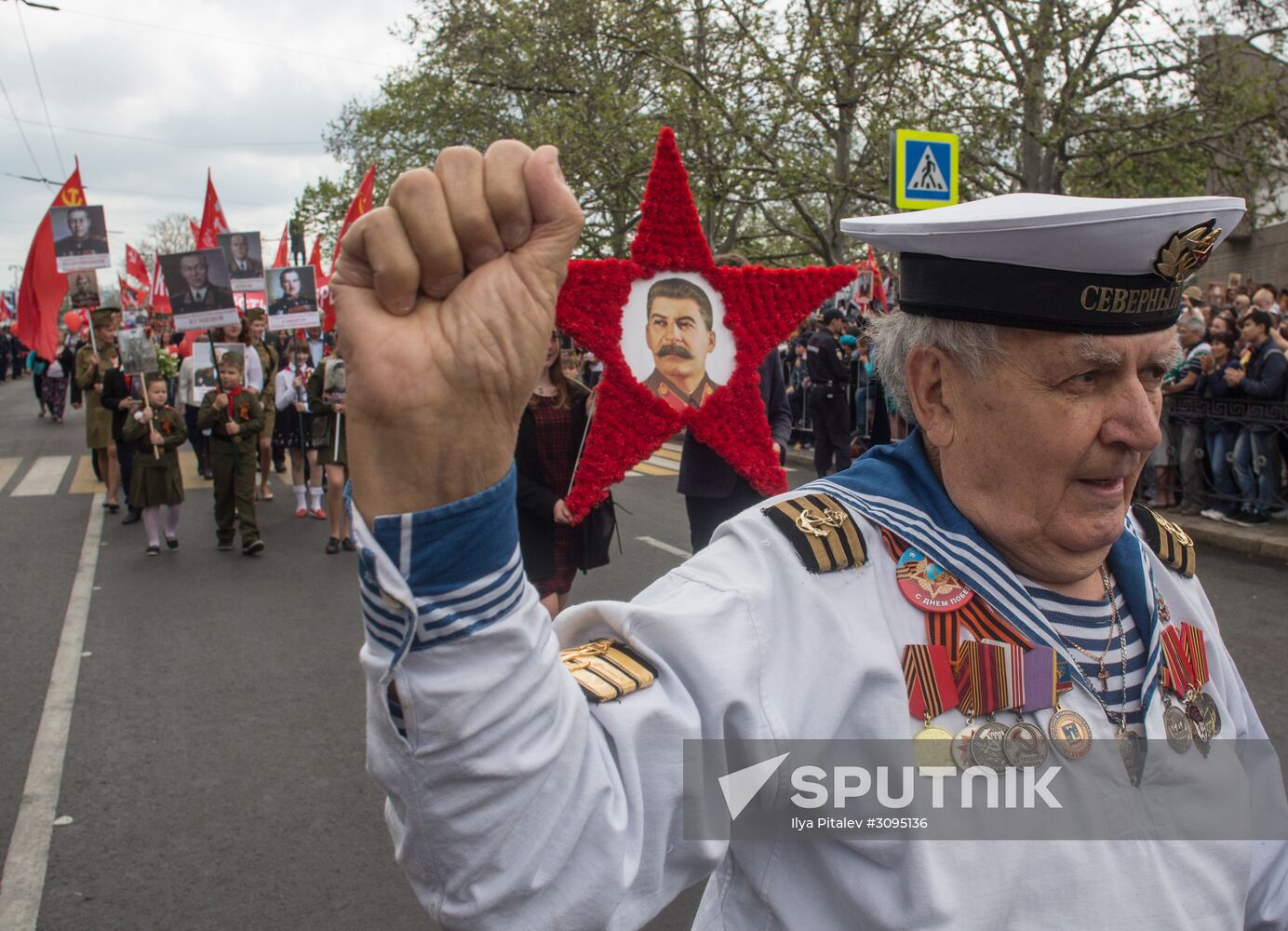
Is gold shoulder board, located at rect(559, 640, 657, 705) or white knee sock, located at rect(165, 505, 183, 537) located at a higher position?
gold shoulder board, located at rect(559, 640, 657, 705)

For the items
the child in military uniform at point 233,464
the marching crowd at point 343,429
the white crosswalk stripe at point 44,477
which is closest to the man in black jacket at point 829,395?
the marching crowd at point 343,429

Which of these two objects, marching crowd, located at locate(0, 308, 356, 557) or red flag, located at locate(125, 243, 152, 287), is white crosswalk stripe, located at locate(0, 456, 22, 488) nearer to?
marching crowd, located at locate(0, 308, 356, 557)

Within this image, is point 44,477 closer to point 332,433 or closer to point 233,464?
point 233,464

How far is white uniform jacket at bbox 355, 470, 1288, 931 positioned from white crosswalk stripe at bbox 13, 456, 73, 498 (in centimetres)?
1369

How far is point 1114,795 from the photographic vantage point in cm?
146

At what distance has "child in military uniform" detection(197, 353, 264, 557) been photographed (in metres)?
9.34

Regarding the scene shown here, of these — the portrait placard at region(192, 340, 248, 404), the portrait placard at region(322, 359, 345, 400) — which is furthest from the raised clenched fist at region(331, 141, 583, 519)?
the portrait placard at region(192, 340, 248, 404)

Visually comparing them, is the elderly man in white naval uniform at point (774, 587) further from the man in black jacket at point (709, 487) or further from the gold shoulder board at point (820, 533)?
the man in black jacket at point (709, 487)

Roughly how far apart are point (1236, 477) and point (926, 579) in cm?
916

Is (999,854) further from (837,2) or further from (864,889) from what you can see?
(837,2)

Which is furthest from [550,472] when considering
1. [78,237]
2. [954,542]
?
[78,237]

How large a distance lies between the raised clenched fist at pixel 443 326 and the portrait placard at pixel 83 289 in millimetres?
12160

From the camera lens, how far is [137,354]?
963cm

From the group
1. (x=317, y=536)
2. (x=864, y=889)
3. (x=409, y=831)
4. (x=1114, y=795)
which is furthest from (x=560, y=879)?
(x=317, y=536)
